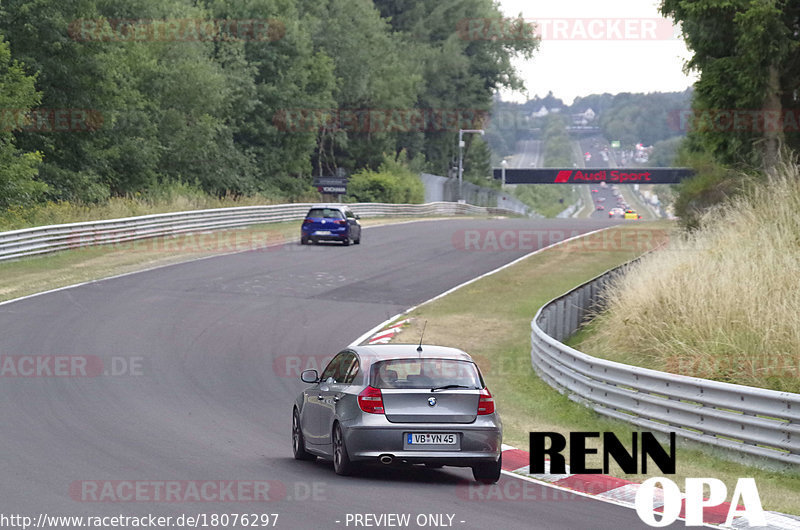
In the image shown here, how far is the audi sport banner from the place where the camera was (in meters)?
128

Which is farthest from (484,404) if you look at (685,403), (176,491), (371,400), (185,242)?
(185,242)

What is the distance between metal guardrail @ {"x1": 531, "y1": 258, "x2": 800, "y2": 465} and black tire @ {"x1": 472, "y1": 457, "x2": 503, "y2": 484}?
10.7ft

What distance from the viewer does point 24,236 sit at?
100 ft

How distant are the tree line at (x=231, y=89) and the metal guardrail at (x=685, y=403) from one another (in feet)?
84.3

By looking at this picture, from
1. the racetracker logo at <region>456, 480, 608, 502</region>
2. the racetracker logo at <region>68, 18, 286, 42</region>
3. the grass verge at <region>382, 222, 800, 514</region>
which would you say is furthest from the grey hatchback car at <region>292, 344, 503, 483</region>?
the racetracker logo at <region>68, 18, 286, 42</region>

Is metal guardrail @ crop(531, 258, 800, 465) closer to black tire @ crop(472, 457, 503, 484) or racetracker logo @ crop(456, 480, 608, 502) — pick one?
racetracker logo @ crop(456, 480, 608, 502)

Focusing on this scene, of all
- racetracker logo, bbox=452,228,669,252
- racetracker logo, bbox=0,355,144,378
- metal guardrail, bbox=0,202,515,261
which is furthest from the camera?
racetracker logo, bbox=452,228,669,252

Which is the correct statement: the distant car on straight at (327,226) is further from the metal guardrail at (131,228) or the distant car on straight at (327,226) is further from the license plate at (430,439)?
the license plate at (430,439)

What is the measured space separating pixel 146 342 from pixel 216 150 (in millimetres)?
42854

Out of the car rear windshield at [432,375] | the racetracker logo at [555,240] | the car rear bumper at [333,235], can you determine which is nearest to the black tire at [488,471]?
the car rear windshield at [432,375]

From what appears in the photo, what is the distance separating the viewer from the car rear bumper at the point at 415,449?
9.97 metres

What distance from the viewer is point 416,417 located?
10.0 m

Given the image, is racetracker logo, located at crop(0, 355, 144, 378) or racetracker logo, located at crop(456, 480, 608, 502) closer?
racetracker logo, located at crop(456, 480, 608, 502)

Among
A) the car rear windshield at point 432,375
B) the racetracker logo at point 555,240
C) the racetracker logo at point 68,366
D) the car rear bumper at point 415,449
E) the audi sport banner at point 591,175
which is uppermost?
the car rear windshield at point 432,375
